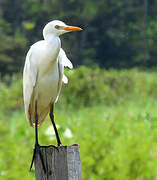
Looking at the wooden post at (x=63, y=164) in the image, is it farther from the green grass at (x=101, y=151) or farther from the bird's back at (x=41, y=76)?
the green grass at (x=101, y=151)

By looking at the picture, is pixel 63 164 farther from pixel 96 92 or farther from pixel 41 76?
pixel 96 92

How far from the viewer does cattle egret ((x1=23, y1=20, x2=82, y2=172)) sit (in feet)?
6.50

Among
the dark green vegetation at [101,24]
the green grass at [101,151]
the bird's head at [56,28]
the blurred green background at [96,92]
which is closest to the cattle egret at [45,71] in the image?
the bird's head at [56,28]

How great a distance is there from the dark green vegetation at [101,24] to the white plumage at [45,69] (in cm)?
1760

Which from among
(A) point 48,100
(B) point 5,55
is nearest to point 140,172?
(A) point 48,100

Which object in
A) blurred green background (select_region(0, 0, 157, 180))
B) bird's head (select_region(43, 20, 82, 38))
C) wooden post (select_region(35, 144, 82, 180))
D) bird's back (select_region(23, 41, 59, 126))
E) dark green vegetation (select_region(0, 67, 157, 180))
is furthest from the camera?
blurred green background (select_region(0, 0, 157, 180))

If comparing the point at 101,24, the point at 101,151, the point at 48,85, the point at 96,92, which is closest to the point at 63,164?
the point at 48,85

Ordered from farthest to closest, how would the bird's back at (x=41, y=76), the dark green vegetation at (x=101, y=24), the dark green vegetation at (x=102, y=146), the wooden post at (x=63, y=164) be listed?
the dark green vegetation at (x=101, y=24)
the dark green vegetation at (x=102, y=146)
the bird's back at (x=41, y=76)
the wooden post at (x=63, y=164)

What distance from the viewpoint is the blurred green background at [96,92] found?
3.75 m

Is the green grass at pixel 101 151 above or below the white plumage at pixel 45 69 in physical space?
above

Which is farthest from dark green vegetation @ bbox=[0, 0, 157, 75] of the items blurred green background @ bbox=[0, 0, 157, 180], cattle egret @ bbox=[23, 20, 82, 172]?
cattle egret @ bbox=[23, 20, 82, 172]

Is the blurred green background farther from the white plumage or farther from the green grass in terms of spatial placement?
the white plumage

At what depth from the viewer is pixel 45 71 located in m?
2.07

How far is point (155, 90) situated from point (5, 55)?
25.0 ft
